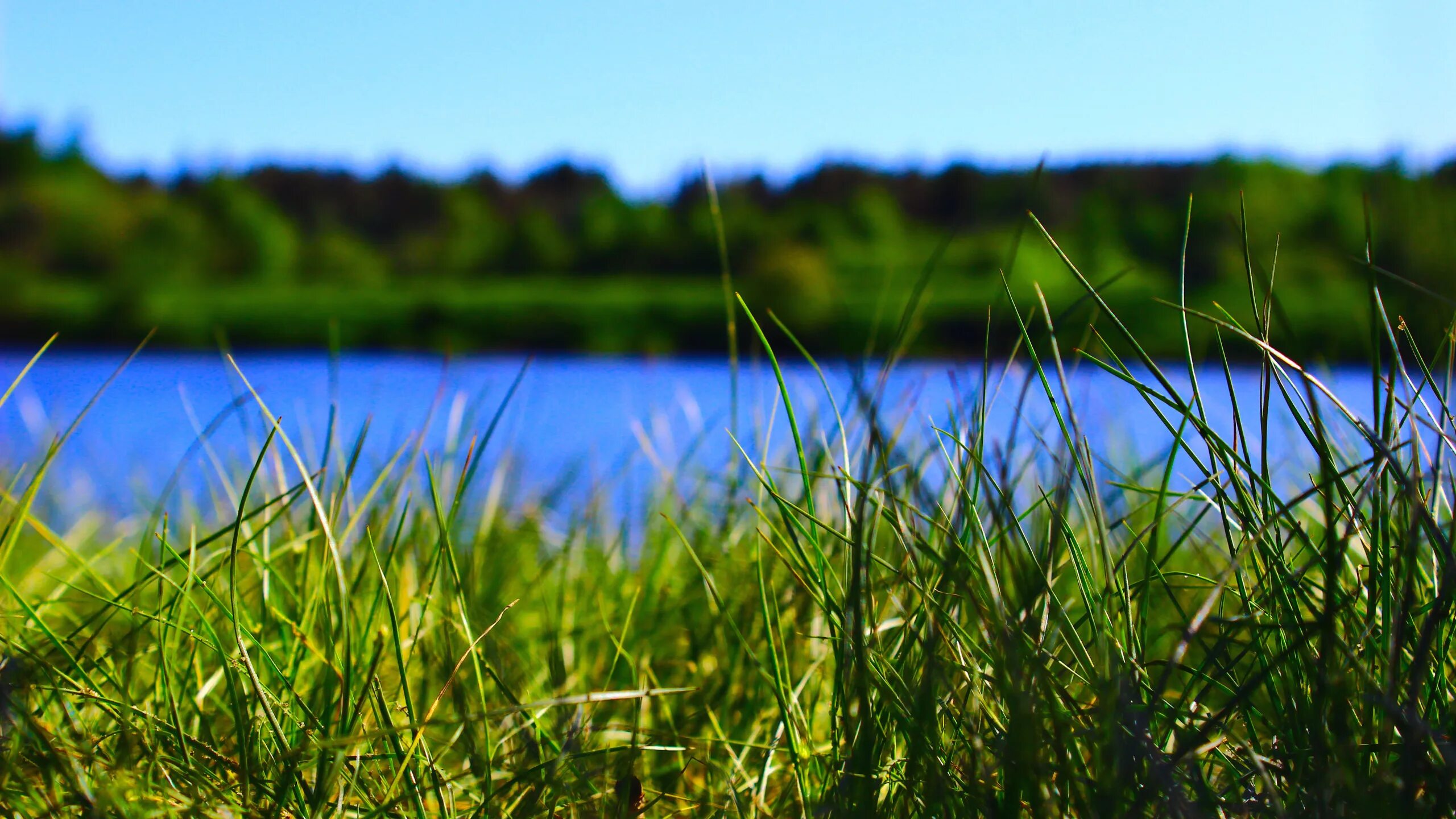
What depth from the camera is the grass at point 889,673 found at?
10.5 inches

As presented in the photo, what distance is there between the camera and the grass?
268 mm

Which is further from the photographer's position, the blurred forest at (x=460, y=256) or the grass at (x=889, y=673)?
the blurred forest at (x=460, y=256)

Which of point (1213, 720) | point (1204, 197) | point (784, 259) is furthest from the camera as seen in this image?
point (784, 259)

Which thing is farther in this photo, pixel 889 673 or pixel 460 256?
pixel 460 256

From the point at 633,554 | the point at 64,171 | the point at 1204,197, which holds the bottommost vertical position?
the point at 633,554

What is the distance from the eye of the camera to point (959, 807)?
0.30 m

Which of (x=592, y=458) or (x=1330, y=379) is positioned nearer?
(x=1330, y=379)

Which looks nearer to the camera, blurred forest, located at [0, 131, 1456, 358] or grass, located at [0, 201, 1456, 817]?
grass, located at [0, 201, 1456, 817]

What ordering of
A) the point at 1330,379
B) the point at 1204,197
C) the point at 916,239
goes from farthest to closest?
the point at 916,239 → the point at 1204,197 → the point at 1330,379

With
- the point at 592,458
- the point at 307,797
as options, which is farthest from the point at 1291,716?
the point at 592,458

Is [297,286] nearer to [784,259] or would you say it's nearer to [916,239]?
[784,259]

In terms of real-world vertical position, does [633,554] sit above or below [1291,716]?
below

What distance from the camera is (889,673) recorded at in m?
0.36

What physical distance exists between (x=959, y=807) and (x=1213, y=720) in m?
0.10
